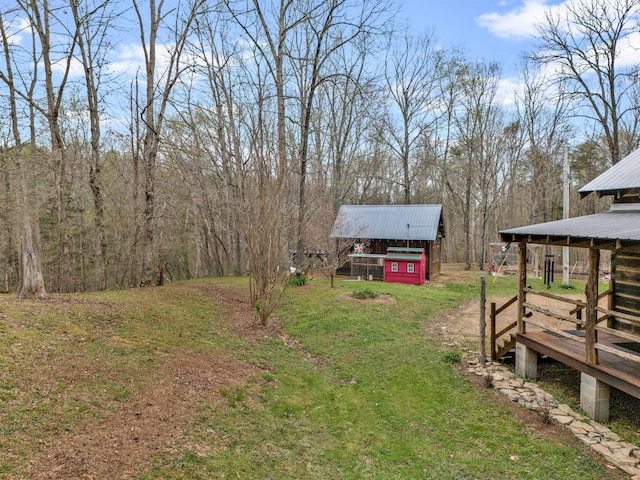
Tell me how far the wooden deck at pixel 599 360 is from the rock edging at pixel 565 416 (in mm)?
723

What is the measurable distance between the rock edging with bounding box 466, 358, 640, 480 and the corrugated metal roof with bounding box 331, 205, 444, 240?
507 inches

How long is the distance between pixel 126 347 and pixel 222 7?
14.1 meters

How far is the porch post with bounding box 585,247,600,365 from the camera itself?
6016 mm

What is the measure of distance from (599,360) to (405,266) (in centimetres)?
1377

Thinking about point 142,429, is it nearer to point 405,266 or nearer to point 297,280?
point 297,280

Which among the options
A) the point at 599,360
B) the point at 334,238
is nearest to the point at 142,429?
the point at 599,360

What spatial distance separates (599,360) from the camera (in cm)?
631

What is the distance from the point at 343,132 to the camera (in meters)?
28.6

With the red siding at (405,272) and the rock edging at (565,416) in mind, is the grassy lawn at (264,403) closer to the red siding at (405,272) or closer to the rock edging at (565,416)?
the rock edging at (565,416)

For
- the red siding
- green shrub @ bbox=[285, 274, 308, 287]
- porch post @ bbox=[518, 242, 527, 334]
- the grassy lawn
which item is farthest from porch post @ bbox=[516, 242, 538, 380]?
the red siding

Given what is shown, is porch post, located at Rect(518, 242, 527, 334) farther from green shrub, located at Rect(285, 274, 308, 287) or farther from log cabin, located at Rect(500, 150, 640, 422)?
green shrub, located at Rect(285, 274, 308, 287)

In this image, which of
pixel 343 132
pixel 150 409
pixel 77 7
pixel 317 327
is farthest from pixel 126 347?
pixel 343 132

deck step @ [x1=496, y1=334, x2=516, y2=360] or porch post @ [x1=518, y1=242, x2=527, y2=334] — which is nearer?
porch post @ [x1=518, y1=242, x2=527, y2=334]

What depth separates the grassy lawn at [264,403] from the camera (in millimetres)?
4059
